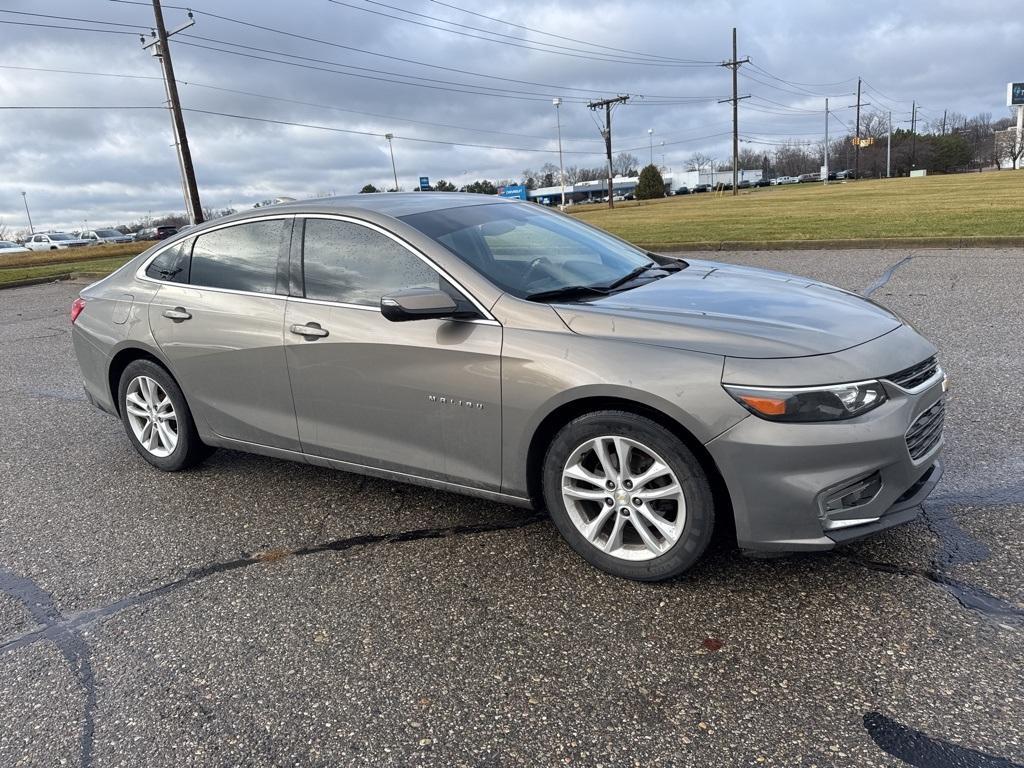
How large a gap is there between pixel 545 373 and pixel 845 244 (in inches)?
516

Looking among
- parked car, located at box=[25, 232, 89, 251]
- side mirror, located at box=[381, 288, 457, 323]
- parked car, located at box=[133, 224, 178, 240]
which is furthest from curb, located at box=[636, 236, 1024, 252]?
parked car, located at box=[25, 232, 89, 251]

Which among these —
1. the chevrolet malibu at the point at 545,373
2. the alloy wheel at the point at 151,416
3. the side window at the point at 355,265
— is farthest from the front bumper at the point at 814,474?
the alloy wheel at the point at 151,416

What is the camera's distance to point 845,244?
14297 mm

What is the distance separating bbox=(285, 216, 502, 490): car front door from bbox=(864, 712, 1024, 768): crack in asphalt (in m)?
1.72

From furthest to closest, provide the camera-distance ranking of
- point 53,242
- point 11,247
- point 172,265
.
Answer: point 53,242, point 11,247, point 172,265

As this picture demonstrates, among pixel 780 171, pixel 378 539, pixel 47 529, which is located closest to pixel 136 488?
pixel 47 529

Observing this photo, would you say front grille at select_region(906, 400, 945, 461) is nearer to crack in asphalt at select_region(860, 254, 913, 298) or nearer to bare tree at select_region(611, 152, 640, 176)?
crack in asphalt at select_region(860, 254, 913, 298)

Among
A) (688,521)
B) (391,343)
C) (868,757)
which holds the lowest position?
(868,757)

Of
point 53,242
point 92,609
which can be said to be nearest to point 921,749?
point 92,609

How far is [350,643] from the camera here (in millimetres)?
2863

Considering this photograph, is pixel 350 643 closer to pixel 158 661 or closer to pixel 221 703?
pixel 221 703

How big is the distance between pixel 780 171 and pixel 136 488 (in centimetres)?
14601

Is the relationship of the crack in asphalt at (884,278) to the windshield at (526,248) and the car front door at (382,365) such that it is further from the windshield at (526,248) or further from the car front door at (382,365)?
the car front door at (382,365)

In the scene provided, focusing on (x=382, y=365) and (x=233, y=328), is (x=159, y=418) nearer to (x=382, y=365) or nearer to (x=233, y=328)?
(x=233, y=328)
